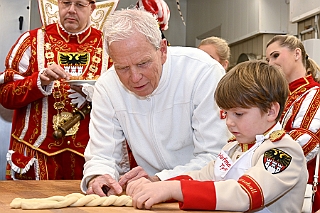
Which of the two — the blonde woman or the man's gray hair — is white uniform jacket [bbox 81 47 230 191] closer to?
the man's gray hair

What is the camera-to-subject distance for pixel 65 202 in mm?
1503

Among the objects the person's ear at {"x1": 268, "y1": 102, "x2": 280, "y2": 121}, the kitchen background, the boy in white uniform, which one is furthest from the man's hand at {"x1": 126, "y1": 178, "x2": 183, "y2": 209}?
the kitchen background

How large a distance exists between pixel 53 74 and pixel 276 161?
138cm

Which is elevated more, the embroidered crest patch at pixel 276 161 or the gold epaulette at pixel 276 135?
the gold epaulette at pixel 276 135

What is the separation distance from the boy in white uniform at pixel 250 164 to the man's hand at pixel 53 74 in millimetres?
1007

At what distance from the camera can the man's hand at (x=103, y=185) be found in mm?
1841

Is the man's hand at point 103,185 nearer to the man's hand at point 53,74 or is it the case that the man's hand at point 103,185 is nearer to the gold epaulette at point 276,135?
the gold epaulette at point 276,135

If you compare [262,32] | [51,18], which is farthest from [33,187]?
[262,32]

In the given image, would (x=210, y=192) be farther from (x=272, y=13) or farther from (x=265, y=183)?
(x=272, y=13)

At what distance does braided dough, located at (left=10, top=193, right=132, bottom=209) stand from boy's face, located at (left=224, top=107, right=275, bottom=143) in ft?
1.24

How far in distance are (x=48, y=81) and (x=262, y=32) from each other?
4390 millimetres

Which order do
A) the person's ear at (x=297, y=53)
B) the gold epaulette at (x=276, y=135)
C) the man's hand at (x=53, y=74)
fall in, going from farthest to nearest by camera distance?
the person's ear at (x=297, y=53) < the man's hand at (x=53, y=74) < the gold epaulette at (x=276, y=135)

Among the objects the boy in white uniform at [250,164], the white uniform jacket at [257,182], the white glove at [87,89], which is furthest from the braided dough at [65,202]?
the white glove at [87,89]

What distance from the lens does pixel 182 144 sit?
2.17m
